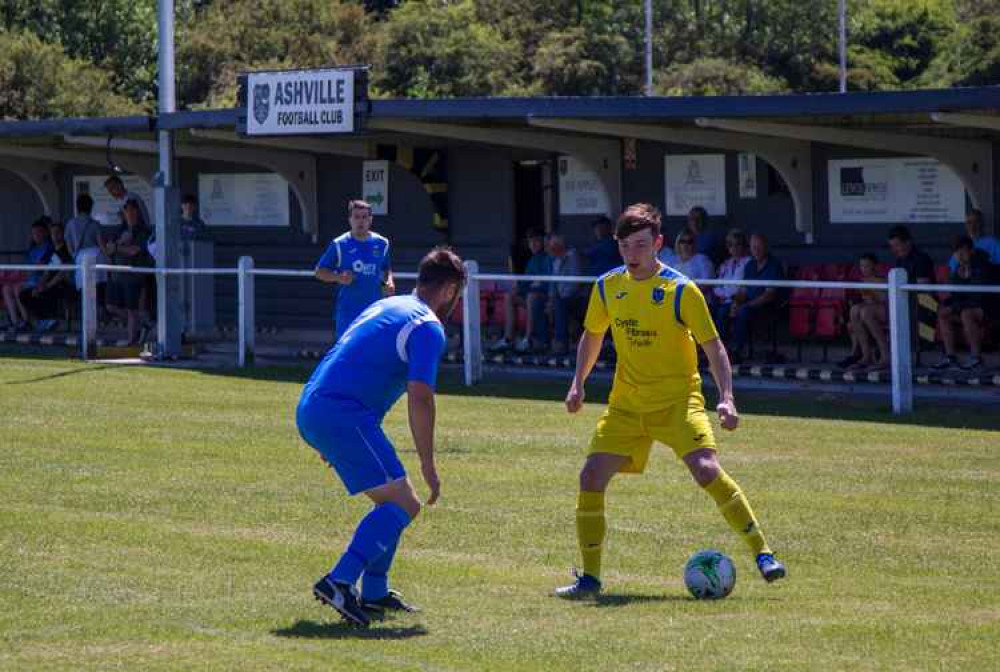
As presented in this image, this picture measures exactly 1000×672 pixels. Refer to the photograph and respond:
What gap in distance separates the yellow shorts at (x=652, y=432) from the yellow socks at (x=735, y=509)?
0.60 feet

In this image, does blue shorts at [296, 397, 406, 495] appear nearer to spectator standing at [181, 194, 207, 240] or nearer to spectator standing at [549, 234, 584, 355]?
spectator standing at [549, 234, 584, 355]

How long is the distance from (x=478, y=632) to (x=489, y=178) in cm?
1646

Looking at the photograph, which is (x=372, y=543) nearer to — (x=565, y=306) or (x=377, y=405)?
(x=377, y=405)

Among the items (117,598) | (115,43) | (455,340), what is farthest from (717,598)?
(115,43)

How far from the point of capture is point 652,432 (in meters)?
9.09

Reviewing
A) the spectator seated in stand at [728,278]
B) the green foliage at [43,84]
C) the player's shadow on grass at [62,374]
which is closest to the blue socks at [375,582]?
the spectator seated in stand at [728,278]

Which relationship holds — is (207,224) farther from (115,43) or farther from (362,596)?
(115,43)

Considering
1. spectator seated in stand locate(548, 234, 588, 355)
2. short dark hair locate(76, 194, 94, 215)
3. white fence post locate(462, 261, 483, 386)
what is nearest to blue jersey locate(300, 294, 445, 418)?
white fence post locate(462, 261, 483, 386)

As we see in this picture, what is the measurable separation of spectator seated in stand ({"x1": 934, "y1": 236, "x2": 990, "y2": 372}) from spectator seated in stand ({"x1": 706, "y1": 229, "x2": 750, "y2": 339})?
7.94 ft

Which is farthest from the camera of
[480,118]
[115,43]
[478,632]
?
[115,43]

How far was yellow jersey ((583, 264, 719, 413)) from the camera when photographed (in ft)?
29.7

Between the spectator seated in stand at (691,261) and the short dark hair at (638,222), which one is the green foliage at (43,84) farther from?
the short dark hair at (638,222)

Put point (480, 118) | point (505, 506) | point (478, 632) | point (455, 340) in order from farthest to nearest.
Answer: point (455, 340) → point (480, 118) → point (505, 506) → point (478, 632)

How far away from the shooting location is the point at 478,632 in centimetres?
799
